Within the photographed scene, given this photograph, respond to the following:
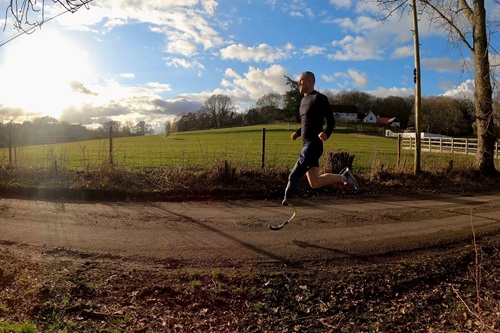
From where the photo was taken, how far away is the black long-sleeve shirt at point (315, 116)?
591cm

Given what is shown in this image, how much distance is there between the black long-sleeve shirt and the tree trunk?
1125 cm

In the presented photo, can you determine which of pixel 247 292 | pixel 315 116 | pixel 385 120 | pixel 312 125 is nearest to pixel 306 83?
pixel 315 116

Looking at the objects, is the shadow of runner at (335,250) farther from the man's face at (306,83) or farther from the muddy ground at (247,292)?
the man's face at (306,83)

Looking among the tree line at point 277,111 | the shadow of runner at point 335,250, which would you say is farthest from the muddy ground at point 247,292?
the tree line at point 277,111

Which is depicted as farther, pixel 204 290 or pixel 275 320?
pixel 204 290

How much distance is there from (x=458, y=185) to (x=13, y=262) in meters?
13.6

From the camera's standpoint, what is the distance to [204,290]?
436 centimetres

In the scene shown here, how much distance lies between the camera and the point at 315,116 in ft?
19.5

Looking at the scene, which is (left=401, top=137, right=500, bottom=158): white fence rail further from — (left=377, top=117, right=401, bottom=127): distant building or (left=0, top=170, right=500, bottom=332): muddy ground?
(left=377, top=117, right=401, bottom=127): distant building

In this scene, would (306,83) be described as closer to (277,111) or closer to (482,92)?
(482,92)

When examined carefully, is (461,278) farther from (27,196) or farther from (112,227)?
(27,196)

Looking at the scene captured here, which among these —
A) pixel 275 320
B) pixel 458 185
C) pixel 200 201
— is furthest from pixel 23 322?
pixel 458 185

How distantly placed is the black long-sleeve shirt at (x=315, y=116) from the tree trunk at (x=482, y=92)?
36.9ft

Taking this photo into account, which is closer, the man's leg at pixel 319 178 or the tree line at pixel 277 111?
the man's leg at pixel 319 178
